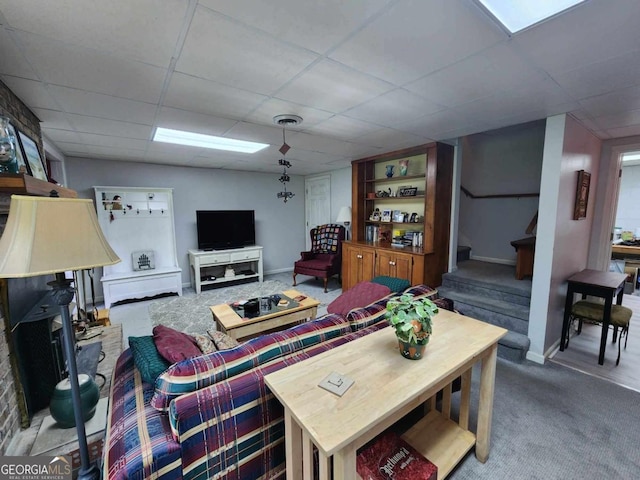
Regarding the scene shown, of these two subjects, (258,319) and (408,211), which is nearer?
(258,319)

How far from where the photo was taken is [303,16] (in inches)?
48.3

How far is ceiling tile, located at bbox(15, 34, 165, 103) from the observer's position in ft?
4.73

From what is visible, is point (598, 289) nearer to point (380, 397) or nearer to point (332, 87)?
point (380, 397)

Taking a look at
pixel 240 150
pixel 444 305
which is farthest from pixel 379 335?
pixel 240 150

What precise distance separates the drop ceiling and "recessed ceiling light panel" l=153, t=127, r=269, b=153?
285 mm

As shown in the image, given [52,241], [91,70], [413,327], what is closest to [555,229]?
[413,327]

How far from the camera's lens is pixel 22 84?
181 centimetres

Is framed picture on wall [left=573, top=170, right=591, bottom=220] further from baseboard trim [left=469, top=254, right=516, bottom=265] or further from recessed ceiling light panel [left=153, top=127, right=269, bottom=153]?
recessed ceiling light panel [left=153, top=127, right=269, bottom=153]

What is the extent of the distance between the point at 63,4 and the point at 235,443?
197 cm

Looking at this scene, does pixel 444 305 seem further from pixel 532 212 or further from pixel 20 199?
pixel 532 212

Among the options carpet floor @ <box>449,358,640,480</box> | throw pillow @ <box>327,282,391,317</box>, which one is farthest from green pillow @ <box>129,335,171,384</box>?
carpet floor @ <box>449,358,640,480</box>

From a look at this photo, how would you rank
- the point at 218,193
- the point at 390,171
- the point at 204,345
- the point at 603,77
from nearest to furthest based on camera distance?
the point at 204,345, the point at 603,77, the point at 390,171, the point at 218,193

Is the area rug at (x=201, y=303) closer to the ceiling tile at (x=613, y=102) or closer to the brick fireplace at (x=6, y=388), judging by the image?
the brick fireplace at (x=6, y=388)

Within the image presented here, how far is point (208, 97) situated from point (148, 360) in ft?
6.04
